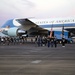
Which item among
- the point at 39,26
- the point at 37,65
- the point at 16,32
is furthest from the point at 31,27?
the point at 37,65

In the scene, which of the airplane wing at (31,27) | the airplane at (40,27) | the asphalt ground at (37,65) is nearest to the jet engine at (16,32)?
the airplane at (40,27)

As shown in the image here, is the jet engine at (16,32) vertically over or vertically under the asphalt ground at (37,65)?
over

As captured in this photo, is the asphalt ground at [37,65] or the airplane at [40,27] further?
the airplane at [40,27]

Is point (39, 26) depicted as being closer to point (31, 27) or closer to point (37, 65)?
point (31, 27)

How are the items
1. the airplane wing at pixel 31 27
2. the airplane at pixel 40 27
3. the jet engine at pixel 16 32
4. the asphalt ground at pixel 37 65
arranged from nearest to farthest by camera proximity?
the asphalt ground at pixel 37 65, the airplane at pixel 40 27, the airplane wing at pixel 31 27, the jet engine at pixel 16 32

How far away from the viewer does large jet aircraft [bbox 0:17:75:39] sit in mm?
42531

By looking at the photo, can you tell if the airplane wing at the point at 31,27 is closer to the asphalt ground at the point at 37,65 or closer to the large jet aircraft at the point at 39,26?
the large jet aircraft at the point at 39,26

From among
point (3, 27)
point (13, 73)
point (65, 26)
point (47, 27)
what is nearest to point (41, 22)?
point (47, 27)

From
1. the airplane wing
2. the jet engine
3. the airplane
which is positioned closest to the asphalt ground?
the airplane

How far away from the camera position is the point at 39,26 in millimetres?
44719

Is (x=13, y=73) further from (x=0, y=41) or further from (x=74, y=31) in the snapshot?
(x=0, y=41)

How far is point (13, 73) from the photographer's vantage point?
32.2ft

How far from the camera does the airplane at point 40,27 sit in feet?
140

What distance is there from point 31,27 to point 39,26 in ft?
4.65
